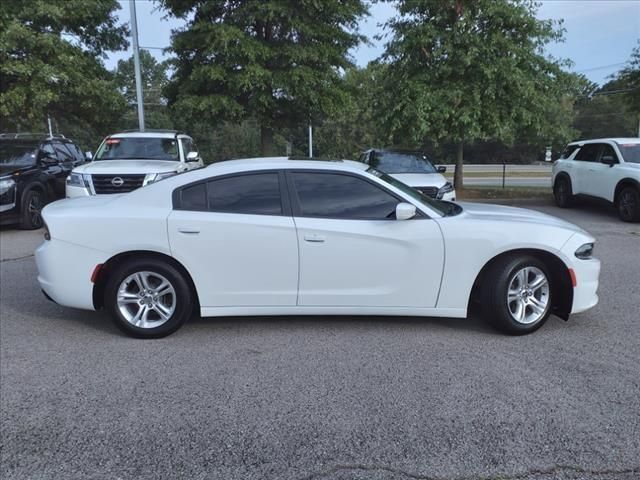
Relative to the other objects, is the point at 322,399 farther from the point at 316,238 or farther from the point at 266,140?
the point at 266,140

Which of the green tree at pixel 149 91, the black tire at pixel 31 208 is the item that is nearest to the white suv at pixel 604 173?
the black tire at pixel 31 208

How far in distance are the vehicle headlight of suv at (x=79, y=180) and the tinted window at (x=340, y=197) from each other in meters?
6.24

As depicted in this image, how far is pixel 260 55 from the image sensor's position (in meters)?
12.3

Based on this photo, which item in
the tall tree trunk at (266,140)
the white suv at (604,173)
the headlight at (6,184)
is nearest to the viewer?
the headlight at (6,184)

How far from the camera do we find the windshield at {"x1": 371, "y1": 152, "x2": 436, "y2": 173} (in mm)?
10648

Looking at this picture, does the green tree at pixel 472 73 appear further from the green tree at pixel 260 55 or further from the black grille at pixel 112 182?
the black grille at pixel 112 182

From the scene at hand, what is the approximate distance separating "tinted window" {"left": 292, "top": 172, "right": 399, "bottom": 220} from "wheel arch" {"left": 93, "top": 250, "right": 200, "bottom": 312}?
3.79 ft

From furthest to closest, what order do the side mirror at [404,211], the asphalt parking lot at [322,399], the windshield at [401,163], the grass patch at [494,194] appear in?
1. the grass patch at [494,194]
2. the windshield at [401,163]
3. the side mirror at [404,211]
4. the asphalt parking lot at [322,399]

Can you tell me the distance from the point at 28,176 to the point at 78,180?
1.73 m

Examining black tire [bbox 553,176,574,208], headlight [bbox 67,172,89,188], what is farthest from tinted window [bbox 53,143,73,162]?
black tire [bbox 553,176,574,208]

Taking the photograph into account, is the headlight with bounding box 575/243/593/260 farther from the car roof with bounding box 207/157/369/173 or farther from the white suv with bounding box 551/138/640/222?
the white suv with bounding box 551/138/640/222

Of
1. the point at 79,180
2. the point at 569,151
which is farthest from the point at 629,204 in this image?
the point at 79,180

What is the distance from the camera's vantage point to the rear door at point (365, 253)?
4312 millimetres

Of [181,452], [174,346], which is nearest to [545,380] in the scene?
[181,452]
